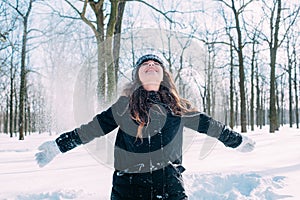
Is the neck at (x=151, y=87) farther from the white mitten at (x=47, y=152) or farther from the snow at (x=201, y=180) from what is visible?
the snow at (x=201, y=180)

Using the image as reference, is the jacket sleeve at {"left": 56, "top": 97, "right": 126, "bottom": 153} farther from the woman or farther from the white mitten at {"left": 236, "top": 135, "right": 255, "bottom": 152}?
the white mitten at {"left": 236, "top": 135, "right": 255, "bottom": 152}

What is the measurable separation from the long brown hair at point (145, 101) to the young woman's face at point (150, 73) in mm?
49

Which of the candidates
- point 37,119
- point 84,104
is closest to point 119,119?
point 84,104

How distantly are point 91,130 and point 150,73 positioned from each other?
1.77 ft

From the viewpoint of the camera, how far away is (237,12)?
16.0 meters

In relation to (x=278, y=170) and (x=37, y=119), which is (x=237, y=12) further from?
(x=37, y=119)

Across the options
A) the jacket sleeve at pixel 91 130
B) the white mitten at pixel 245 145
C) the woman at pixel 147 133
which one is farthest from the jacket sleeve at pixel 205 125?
the jacket sleeve at pixel 91 130

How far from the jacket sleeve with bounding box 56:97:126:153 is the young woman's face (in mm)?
231

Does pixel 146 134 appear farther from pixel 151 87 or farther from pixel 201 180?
pixel 201 180

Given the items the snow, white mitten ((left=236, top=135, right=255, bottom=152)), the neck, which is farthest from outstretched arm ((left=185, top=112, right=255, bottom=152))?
the snow

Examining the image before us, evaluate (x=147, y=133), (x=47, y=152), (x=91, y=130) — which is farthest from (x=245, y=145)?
(x=47, y=152)

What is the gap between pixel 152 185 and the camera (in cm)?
200

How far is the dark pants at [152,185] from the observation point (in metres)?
2.00

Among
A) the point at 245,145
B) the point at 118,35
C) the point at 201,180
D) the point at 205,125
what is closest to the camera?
the point at 205,125
